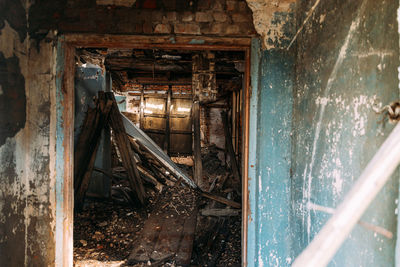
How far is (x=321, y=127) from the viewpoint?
4.75ft

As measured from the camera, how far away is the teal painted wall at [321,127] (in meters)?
0.98

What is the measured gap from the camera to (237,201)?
3996 millimetres

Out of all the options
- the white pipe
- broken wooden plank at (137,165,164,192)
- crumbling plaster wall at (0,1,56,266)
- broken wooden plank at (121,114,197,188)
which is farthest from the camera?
broken wooden plank at (137,165,164,192)

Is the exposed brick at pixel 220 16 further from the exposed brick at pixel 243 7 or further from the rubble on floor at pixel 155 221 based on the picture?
the rubble on floor at pixel 155 221

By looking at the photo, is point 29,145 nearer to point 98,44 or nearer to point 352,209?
point 98,44

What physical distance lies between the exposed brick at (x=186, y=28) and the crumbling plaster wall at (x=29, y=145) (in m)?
1.01

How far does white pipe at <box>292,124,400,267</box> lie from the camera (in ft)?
1.99

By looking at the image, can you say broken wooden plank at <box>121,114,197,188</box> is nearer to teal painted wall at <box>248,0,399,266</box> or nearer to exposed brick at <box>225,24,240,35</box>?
teal painted wall at <box>248,0,399,266</box>

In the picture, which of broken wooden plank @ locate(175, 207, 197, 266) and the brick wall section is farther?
broken wooden plank @ locate(175, 207, 197, 266)

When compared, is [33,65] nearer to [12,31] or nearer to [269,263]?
[12,31]

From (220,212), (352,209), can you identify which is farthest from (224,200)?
(352,209)

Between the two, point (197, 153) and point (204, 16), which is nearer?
point (204, 16)

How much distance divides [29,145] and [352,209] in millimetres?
2137

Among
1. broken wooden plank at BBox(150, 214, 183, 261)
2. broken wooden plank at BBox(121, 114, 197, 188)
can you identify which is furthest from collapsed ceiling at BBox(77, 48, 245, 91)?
broken wooden plank at BBox(150, 214, 183, 261)
